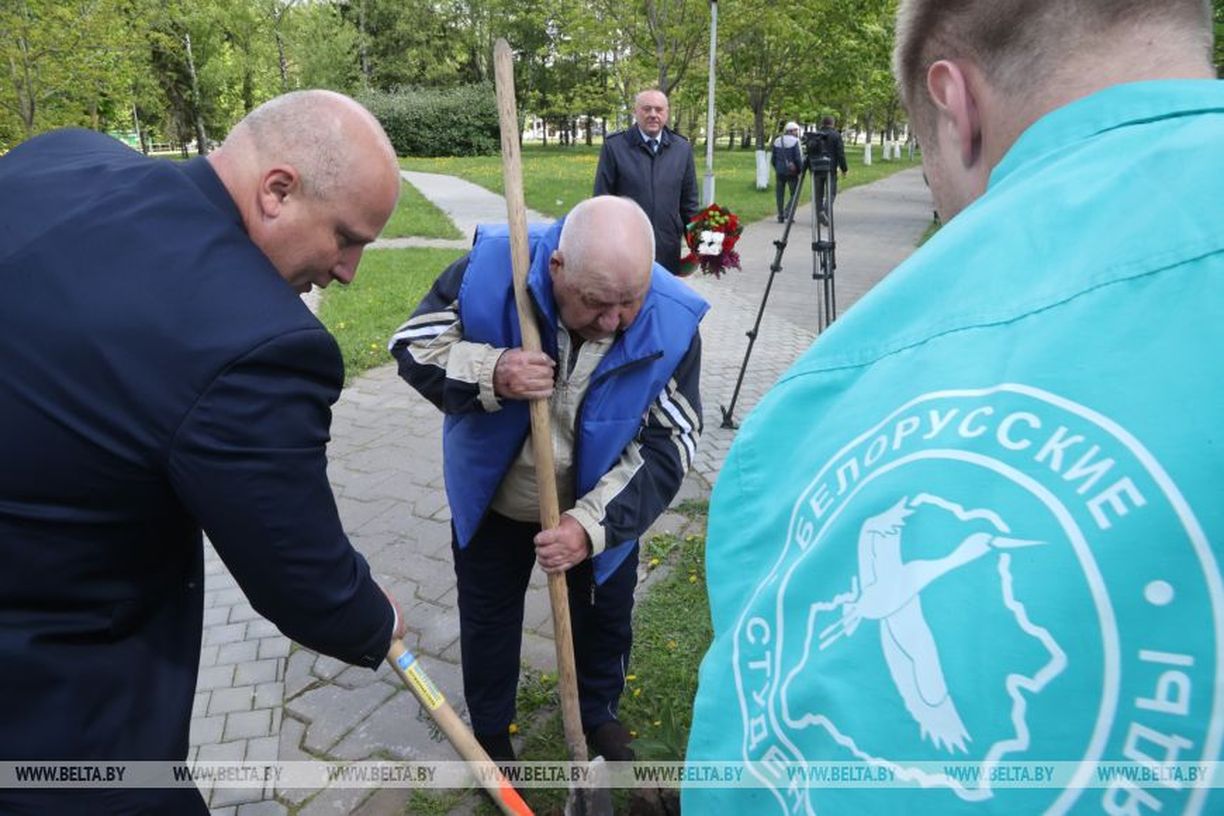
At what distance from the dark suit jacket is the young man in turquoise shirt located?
6464 mm

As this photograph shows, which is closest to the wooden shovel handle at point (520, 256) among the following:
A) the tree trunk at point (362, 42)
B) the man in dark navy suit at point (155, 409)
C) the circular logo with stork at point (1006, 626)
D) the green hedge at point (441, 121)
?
the man in dark navy suit at point (155, 409)

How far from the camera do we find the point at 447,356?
7.75ft

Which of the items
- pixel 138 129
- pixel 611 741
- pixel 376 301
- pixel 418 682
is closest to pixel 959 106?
pixel 418 682

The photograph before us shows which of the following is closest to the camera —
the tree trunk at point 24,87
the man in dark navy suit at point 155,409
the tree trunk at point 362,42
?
the man in dark navy suit at point 155,409

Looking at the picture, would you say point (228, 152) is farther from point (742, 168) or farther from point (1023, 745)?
point (742, 168)

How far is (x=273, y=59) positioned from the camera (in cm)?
4731

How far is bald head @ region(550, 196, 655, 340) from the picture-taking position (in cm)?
212

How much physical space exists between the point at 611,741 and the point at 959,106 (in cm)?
253

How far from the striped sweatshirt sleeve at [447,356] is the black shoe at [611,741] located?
51.1 inches

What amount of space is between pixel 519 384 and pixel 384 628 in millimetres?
739

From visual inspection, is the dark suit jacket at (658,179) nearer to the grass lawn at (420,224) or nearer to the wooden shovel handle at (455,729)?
the wooden shovel handle at (455,729)

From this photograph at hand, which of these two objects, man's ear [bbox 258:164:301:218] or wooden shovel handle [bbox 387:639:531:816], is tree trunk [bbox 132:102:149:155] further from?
man's ear [bbox 258:164:301:218]

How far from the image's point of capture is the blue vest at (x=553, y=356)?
2301mm

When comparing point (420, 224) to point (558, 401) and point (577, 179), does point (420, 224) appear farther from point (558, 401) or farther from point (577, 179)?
point (558, 401)
